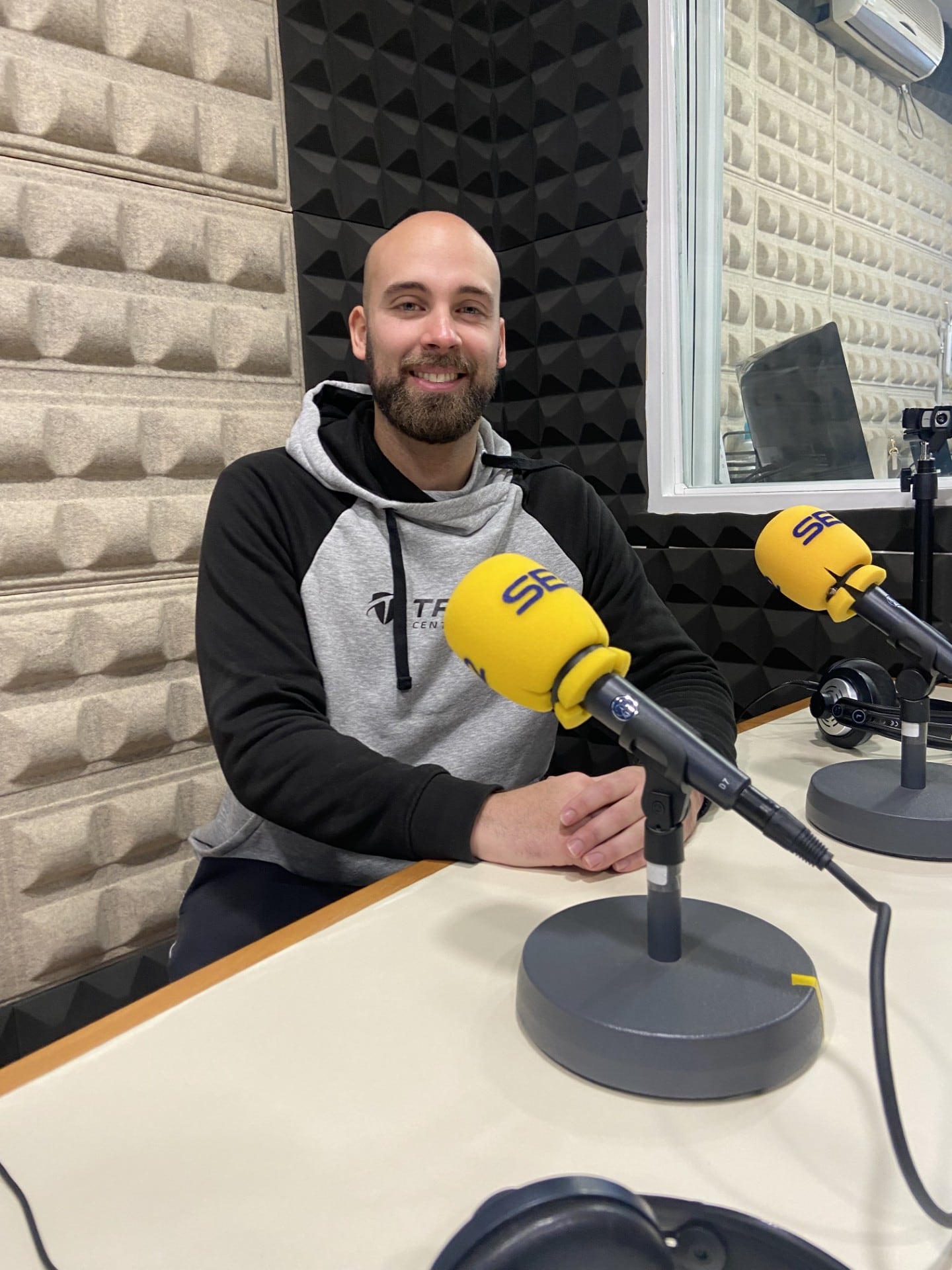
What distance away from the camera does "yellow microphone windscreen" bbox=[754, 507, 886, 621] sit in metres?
0.90

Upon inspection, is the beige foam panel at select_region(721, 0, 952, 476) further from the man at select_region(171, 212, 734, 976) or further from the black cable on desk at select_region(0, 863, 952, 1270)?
the black cable on desk at select_region(0, 863, 952, 1270)

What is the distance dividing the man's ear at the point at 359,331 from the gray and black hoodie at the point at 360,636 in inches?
4.6

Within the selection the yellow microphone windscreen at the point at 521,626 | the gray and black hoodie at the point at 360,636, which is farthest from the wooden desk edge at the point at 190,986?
the yellow microphone windscreen at the point at 521,626

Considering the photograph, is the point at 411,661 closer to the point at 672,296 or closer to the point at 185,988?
the point at 185,988

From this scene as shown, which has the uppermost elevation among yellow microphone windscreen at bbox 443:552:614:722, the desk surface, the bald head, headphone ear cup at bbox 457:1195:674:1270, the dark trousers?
the bald head

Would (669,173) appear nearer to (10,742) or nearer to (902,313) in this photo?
(902,313)

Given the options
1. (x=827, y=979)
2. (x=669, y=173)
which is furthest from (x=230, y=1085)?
(x=669, y=173)

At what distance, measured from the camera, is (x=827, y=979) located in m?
0.66

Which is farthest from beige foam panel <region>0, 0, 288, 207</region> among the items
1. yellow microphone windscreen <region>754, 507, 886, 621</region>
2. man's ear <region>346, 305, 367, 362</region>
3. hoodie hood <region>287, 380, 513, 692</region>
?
yellow microphone windscreen <region>754, 507, 886, 621</region>

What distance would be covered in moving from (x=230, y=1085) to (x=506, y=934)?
25cm

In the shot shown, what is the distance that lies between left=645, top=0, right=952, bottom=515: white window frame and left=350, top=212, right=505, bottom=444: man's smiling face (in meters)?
0.77

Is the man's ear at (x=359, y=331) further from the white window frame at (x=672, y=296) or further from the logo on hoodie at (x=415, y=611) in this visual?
the white window frame at (x=672, y=296)

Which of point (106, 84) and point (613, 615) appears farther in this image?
point (106, 84)

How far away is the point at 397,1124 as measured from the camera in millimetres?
520
